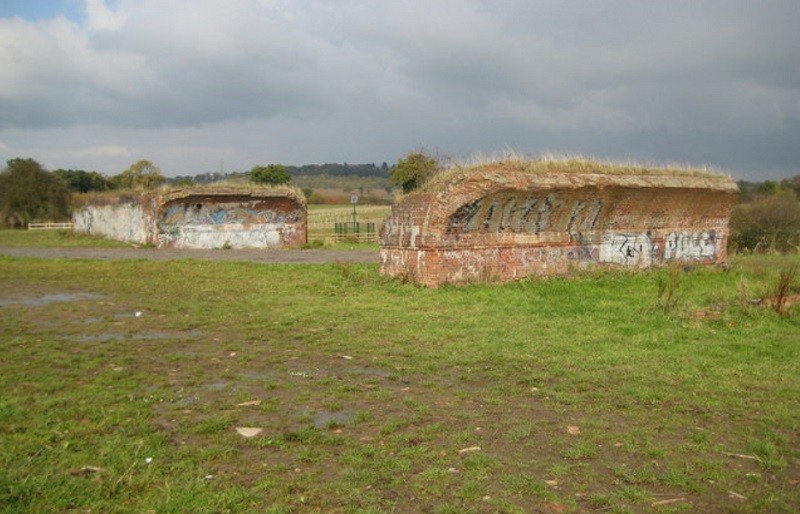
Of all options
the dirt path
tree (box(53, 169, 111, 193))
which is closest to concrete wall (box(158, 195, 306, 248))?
the dirt path

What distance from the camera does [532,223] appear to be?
14.3m

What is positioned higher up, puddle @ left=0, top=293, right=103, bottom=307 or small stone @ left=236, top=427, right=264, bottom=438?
puddle @ left=0, top=293, right=103, bottom=307

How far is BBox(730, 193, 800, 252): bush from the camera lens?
2805 centimetres

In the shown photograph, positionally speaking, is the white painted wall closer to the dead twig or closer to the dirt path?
the dirt path

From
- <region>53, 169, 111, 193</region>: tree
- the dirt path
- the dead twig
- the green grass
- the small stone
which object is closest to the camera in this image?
the dead twig

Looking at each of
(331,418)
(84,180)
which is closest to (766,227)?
(331,418)

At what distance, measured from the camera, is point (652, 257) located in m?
16.7

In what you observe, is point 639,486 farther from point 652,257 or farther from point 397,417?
point 652,257

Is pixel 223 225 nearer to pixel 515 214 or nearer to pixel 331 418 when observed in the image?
pixel 515 214

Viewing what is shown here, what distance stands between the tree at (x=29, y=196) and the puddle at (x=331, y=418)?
50.5 meters

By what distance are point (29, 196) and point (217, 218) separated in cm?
3124

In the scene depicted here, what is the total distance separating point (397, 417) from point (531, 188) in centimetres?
893

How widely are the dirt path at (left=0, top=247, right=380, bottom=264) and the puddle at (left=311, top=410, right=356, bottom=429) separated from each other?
47.3ft

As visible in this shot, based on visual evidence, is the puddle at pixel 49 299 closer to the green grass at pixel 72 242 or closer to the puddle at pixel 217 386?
the puddle at pixel 217 386
